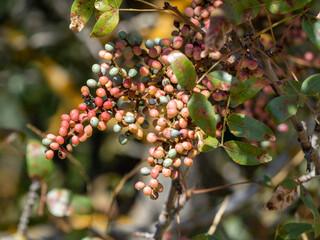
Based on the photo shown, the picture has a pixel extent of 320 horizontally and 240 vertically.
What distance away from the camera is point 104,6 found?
58 centimetres

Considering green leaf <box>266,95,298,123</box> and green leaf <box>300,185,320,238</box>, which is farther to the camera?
green leaf <box>300,185,320,238</box>

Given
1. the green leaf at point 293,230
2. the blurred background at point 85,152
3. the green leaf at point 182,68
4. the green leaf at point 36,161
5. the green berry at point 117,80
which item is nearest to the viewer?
the green leaf at point 182,68

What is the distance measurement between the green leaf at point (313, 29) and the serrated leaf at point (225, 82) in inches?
4.9

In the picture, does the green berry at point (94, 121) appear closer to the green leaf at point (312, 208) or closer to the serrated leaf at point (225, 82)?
the serrated leaf at point (225, 82)

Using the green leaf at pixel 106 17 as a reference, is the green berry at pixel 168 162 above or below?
below

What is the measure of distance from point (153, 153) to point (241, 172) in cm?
104

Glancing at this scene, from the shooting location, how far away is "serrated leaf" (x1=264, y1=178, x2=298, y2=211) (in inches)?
23.3

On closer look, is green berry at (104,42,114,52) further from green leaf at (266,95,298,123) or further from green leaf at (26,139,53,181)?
green leaf at (26,139,53,181)

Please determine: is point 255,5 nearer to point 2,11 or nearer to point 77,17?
point 77,17

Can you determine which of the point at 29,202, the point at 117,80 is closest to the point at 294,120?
the point at 117,80

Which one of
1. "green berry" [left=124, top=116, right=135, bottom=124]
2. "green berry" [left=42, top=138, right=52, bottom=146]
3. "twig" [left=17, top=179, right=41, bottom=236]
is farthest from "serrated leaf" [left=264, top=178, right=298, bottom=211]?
"twig" [left=17, top=179, right=41, bottom=236]

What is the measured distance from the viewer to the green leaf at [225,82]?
0.53 meters

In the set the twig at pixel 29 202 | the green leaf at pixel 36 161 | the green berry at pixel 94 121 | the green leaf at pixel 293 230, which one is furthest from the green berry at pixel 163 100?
the twig at pixel 29 202

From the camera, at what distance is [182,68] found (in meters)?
0.50
